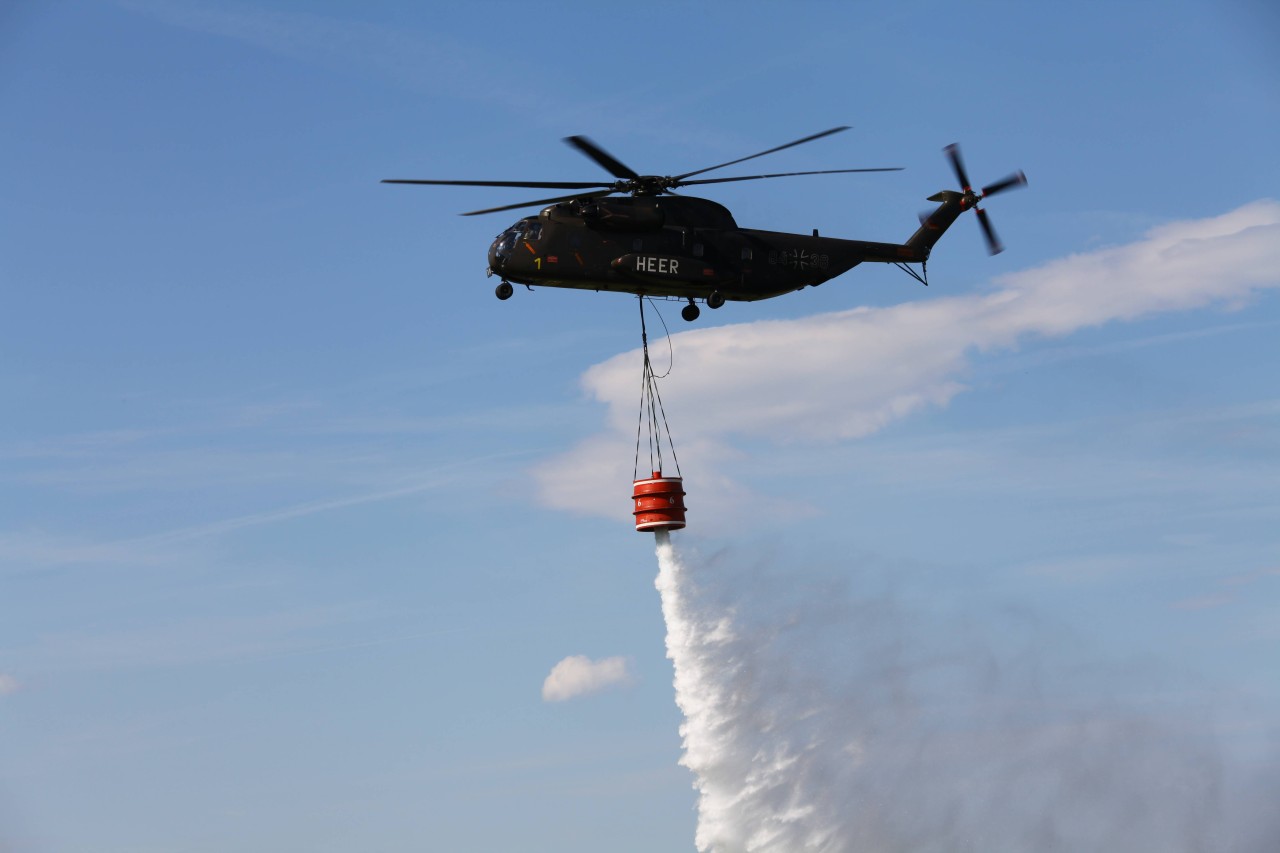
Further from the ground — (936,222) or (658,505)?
(936,222)

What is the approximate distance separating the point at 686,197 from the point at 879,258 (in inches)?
328

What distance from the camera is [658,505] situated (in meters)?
52.1

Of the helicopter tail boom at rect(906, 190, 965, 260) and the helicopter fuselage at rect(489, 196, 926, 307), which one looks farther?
the helicopter tail boom at rect(906, 190, 965, 260)

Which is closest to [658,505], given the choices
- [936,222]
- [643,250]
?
[643,250]

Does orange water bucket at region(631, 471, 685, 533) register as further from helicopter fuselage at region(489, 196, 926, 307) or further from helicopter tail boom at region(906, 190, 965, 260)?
helicopter tail boom at region(906, 190, 965, 260)

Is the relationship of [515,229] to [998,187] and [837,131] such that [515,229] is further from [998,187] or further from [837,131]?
[998,187]

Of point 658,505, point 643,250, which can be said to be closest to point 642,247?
point 643,250

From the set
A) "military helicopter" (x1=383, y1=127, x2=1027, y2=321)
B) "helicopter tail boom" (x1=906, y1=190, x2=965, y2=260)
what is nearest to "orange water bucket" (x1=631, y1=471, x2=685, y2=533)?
"military helicopter" (x1=383, y1=127, x2=1027, y2=321)

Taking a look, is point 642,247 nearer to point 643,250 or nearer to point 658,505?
point 643,250

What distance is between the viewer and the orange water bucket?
5209 centimetres

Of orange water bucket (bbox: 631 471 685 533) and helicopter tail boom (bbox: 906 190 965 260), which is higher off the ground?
helicopter tail boom (bbox: 906 190 965 260)

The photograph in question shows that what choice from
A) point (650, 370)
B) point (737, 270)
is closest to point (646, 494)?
point (650, 370)

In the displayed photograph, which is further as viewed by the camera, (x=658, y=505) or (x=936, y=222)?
(x=936, y=222)

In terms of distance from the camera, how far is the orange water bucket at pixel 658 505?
52.1 m
